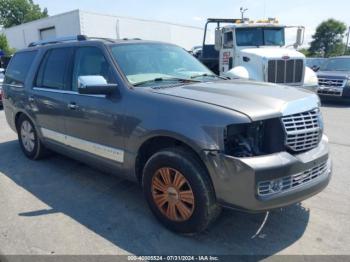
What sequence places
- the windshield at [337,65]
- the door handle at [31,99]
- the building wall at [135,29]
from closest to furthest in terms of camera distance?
the door handle at [31,99]
the windshield at [337,65]
the building wall at [135,29]

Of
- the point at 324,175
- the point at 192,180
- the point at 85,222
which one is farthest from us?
the point at 85,222

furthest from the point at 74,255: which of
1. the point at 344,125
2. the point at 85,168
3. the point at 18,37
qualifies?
the point at 18,37

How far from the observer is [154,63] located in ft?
13.2

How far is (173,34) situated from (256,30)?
2760 cm

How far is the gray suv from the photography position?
278 cm

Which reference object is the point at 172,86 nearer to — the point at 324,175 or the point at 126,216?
the point at 126,216

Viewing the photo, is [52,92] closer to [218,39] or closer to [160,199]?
[160,199]

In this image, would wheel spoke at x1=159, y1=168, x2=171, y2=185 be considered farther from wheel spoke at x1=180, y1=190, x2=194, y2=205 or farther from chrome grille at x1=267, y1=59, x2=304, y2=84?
chrome grille at x1=267, y1=59, x2=304, y2=84

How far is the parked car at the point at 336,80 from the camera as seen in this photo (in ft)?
37.0

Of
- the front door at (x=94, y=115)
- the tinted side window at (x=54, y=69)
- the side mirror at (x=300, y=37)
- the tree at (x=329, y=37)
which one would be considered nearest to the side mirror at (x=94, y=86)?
the front door at (x=94, y=115)

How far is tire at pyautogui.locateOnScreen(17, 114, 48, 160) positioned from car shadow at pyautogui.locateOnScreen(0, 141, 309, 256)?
542 mm

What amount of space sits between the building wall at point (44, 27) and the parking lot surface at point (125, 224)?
25.2m

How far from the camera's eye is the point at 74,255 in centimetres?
299

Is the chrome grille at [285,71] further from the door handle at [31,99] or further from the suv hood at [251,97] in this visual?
the door handle at [31,99]
